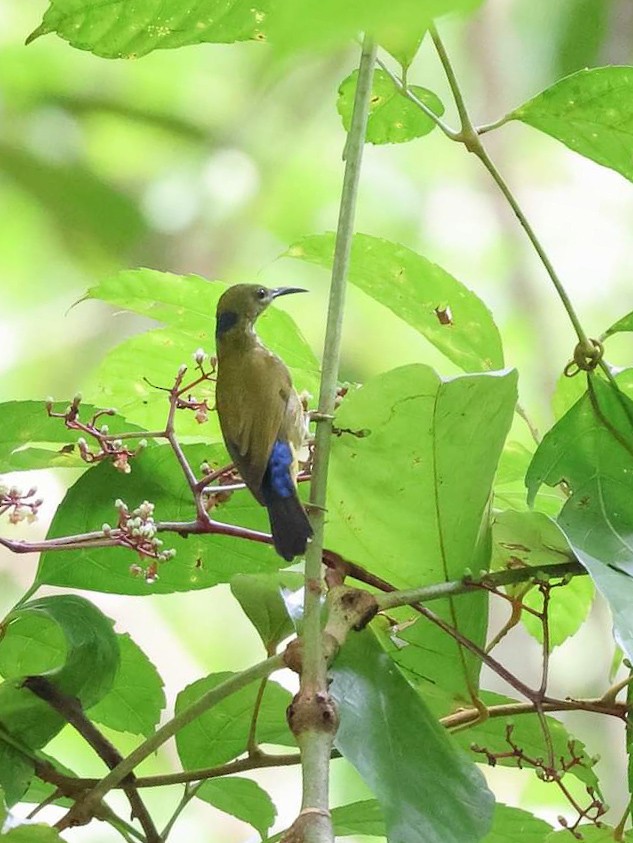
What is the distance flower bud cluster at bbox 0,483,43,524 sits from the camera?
58 centimetres

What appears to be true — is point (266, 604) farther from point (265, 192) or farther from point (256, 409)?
point (265, 192)

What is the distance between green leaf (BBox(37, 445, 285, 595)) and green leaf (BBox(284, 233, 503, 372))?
181mm

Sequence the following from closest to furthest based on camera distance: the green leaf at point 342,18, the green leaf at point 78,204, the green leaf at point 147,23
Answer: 1. the green leaf at point 342,18
2. the green leaf at point 147,23
3. the green leaf at point 78,204

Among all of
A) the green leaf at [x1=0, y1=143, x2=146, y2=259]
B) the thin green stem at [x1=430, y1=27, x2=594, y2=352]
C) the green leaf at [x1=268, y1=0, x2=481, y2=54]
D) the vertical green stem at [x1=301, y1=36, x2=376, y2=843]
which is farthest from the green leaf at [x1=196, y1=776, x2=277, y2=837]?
the green leaf at [x1=0, y1=143, x2=146, y2=259]

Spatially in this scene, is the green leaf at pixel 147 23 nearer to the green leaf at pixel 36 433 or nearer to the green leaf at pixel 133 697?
the green leaf at pixel 36 433

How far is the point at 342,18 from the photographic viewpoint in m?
0.11

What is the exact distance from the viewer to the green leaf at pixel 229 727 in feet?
2.07

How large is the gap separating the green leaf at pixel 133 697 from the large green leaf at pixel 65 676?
0.09 m

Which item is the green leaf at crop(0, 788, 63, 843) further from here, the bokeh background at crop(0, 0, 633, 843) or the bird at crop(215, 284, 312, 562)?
the bokeh background at crop(0, 0, 633, 843)

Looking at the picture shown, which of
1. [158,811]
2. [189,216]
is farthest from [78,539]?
[189,216]

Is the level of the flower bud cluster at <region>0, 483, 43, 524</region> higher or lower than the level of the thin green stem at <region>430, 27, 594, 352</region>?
lower

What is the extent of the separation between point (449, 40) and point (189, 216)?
0.68 m

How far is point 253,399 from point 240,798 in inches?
11.7

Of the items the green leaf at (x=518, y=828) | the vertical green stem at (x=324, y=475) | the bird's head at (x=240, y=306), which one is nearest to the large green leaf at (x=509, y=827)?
the green leaf at (x=518, y=828)
